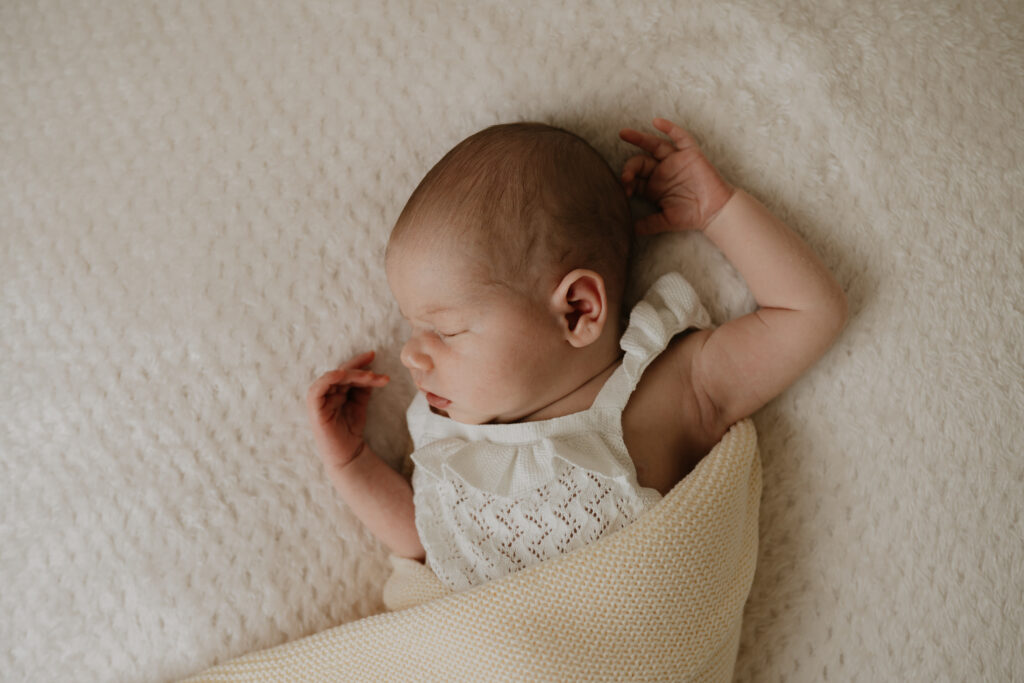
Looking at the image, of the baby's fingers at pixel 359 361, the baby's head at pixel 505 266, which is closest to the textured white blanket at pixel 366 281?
the baby's fingers at pixel 359 361

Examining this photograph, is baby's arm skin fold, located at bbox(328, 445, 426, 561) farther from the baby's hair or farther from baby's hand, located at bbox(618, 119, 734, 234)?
baby's hand, located at bbox(618, 119, 734, 234)

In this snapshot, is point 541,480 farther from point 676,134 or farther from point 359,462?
point 676,134

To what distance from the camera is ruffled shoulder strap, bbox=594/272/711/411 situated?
103cm

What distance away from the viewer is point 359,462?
112cm

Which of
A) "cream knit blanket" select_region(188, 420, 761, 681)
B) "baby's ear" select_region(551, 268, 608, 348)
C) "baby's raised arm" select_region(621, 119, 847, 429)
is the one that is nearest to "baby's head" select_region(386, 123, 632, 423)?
"baby's ear" select_region(551, 268, 608, 348)

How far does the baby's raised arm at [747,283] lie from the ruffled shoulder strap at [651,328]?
2.1 inches

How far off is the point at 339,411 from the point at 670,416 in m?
0.49

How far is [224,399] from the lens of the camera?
3.60 feet

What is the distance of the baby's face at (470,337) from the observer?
0.98 m

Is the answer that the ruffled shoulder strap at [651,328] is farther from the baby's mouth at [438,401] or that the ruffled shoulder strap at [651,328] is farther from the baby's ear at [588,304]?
the baby's mouth at [438,401]

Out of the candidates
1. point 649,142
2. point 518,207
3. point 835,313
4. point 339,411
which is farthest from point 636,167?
point 339,411

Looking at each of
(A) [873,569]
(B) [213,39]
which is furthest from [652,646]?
(B) [213,39]

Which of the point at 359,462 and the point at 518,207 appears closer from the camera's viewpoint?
the point at 518,207

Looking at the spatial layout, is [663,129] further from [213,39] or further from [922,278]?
[213,39]
